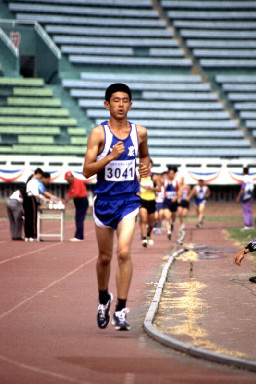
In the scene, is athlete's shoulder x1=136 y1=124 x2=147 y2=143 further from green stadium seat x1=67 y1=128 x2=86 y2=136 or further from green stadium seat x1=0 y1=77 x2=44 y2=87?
green stadium seat x1=0 y1=77 x2=44 y2=87

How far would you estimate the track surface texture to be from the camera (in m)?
5.78

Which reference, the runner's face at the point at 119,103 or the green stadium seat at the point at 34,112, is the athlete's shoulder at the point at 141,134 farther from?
the green stadium seat at the point at 34,112

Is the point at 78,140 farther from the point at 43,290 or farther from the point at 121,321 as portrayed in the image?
the point at 121,321

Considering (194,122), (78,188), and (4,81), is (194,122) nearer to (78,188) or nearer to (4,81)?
(4,81)

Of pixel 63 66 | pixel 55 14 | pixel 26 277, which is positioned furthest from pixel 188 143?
pixel 26 277

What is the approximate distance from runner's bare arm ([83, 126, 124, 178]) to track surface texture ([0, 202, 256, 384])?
1.44 meters

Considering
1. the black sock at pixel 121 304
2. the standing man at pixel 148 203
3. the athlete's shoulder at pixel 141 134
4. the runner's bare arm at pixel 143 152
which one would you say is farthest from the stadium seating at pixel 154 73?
the black sock at pixel 121 304

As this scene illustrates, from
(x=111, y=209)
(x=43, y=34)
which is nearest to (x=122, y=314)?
(x=111, y=209)

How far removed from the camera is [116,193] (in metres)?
7.63

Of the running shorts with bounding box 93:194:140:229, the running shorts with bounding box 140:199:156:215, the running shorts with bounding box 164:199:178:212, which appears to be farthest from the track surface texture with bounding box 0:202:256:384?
the running shorts with bounding box 164:199:178:212

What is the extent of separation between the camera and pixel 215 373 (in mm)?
5750

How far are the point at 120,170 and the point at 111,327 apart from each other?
1.49 metres

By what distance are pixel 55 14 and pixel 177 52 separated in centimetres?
824

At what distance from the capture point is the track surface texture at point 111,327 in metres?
5.78
